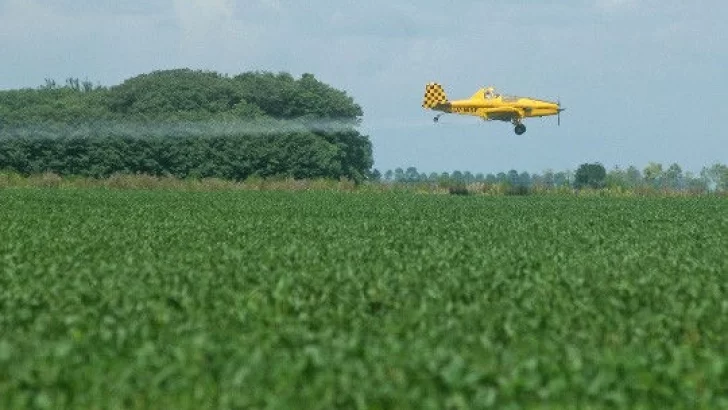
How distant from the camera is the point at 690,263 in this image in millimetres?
23672

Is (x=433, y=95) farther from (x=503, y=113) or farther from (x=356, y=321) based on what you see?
(x=356, y=321)

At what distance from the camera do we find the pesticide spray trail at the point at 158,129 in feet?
372

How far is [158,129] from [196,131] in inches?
145

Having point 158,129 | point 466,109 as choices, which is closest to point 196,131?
point 158,129

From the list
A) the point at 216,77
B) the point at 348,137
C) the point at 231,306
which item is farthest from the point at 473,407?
the point at 216,77

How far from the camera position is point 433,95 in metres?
88.9

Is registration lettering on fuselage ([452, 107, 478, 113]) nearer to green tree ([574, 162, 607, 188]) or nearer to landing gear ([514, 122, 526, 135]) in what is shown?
landing gear ([514, 122, 526, 135])

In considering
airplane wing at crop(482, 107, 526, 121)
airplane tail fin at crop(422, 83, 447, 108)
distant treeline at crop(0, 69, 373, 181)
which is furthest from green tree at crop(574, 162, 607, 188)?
airplane wing at crop(482, 107, 526, 121)

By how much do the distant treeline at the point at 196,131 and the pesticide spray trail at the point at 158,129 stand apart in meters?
0.07

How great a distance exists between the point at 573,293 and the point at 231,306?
396cm

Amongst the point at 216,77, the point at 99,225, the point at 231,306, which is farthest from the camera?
the point at 216,77

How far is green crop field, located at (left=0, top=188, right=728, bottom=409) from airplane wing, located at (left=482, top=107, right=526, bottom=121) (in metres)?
51.2

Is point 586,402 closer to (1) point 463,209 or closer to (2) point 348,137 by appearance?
(1) point 463,209

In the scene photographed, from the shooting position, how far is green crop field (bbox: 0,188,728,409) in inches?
403
